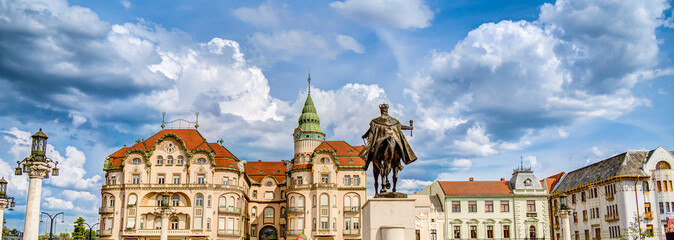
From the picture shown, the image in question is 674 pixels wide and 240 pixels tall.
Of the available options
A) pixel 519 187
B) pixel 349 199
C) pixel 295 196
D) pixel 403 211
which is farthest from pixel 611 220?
pixel 403 211

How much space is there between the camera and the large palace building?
74694 millimetres

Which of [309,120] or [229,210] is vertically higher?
[309,120]

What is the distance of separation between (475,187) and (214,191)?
1295 inches

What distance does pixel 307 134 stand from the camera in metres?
85.3

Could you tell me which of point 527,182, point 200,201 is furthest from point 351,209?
point 527,182

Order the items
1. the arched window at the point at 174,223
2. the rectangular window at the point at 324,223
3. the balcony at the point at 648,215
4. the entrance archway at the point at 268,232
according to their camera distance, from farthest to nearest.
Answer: the entrance archway at the point at 268,232 < the rectangular window at the point at 324,223 < the arched window at the point at 174,223 < the balcony at the point at 648,215

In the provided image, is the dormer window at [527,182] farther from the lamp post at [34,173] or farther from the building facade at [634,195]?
the lamp post at [34,173]

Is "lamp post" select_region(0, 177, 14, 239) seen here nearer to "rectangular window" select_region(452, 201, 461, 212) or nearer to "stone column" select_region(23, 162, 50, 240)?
"stone column" select_region(23, 162, 50, 240)

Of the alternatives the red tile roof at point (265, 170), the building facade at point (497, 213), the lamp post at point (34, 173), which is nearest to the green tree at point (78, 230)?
the red tile roof at point (265, 170)

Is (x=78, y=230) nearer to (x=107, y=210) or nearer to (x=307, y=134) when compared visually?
(x=107, y=210)

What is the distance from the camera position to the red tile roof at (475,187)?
7662 cm

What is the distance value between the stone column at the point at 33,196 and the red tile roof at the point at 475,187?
53435mm

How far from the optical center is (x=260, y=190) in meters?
87.6

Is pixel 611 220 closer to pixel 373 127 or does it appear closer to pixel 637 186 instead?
pixel 637 186
